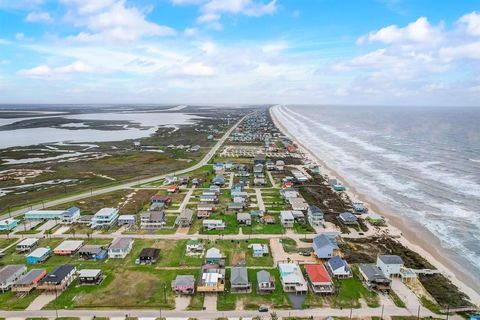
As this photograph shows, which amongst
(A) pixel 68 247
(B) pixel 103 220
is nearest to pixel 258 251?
(A) pixel 68 247

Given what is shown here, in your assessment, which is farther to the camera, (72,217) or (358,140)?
(358,140)

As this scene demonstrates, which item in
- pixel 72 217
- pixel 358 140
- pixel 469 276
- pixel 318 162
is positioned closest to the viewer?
pixel 469 276

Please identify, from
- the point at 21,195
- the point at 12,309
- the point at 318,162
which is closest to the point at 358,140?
the point at 318,162

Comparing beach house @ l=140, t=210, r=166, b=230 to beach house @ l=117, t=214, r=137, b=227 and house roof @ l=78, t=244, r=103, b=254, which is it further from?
house roof @ l=78, t=244, r=103, b=254

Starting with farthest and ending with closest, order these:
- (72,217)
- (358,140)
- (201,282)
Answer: (358,140), (72,217), (201,282)

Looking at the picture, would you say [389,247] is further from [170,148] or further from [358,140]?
[358,140]

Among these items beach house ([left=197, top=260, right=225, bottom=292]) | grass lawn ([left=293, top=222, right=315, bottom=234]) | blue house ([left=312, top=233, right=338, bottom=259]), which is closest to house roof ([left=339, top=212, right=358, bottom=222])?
grass lawn ([left=293, top=222, right=315, bottom=234])
